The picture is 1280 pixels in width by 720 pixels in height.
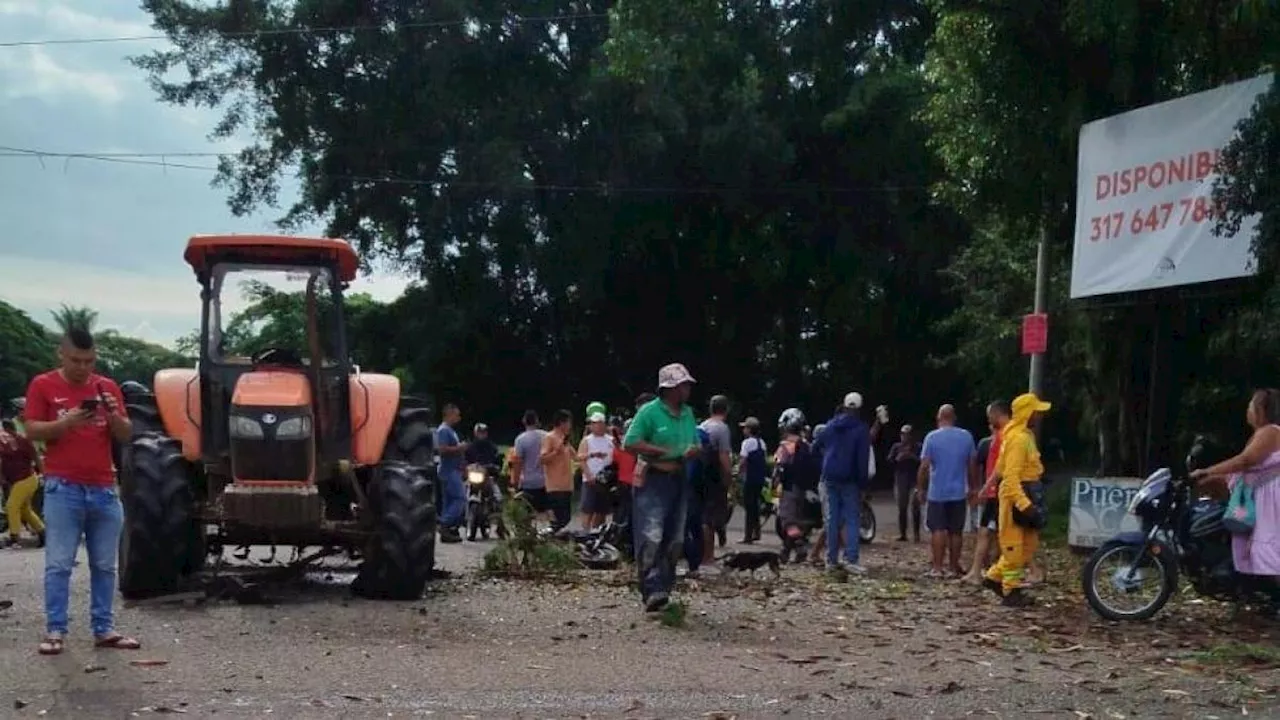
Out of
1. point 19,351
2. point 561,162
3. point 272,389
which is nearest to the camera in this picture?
point 272,389

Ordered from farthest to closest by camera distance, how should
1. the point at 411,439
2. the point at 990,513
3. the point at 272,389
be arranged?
the point at 990,513 → the point at 411,439 → the point at 272,389

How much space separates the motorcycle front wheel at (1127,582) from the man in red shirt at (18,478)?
12491mm

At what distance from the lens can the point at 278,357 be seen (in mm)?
12711

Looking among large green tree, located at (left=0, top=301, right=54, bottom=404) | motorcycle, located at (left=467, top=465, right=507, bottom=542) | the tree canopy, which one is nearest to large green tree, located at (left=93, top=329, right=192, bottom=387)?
large green tree, located at (left=0, top=301, right=54, bottom=404)

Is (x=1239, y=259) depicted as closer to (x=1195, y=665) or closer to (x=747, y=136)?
(x=1195, y=665)

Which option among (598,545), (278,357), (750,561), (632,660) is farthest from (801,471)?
(632,660)

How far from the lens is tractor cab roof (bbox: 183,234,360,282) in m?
12.6

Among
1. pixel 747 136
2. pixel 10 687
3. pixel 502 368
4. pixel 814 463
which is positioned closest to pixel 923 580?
pixel 814 463

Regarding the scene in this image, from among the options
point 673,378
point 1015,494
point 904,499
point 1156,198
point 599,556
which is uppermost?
A: point 1156,198

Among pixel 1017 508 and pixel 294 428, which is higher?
pixel 294 428

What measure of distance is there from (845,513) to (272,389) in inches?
245

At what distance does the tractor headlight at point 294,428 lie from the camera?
11547 millimetres

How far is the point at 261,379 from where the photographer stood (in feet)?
39.7

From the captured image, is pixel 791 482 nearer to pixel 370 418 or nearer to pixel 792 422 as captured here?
pixel 792 422
